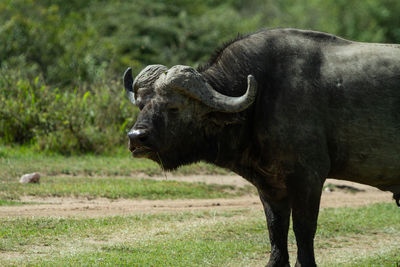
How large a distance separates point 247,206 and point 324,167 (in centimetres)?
529

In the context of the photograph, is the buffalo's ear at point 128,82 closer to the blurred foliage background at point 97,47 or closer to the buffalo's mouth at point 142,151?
the buffalo's mouth at point 142,151

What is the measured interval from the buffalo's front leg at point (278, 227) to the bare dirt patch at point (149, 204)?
352 cm

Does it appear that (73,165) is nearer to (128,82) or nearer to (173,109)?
(128,82)

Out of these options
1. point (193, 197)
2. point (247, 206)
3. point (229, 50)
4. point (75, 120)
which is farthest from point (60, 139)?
point (229, 50)

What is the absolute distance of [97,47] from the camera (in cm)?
2334

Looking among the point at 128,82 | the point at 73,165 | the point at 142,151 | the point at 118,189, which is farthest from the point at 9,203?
the point at 142,151

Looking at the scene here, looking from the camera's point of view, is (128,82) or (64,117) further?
(64,117)

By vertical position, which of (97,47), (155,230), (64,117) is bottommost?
(97,47)

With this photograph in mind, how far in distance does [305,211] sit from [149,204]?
16.5 feet

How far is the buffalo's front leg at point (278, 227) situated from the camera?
7.25 metres

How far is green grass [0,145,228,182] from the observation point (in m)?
13.1

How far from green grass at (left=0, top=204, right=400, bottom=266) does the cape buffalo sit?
144 cm

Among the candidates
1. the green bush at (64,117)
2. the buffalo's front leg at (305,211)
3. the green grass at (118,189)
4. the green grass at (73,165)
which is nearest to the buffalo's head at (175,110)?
the buffalo's front leg at (305,211)

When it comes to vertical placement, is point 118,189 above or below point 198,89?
below
